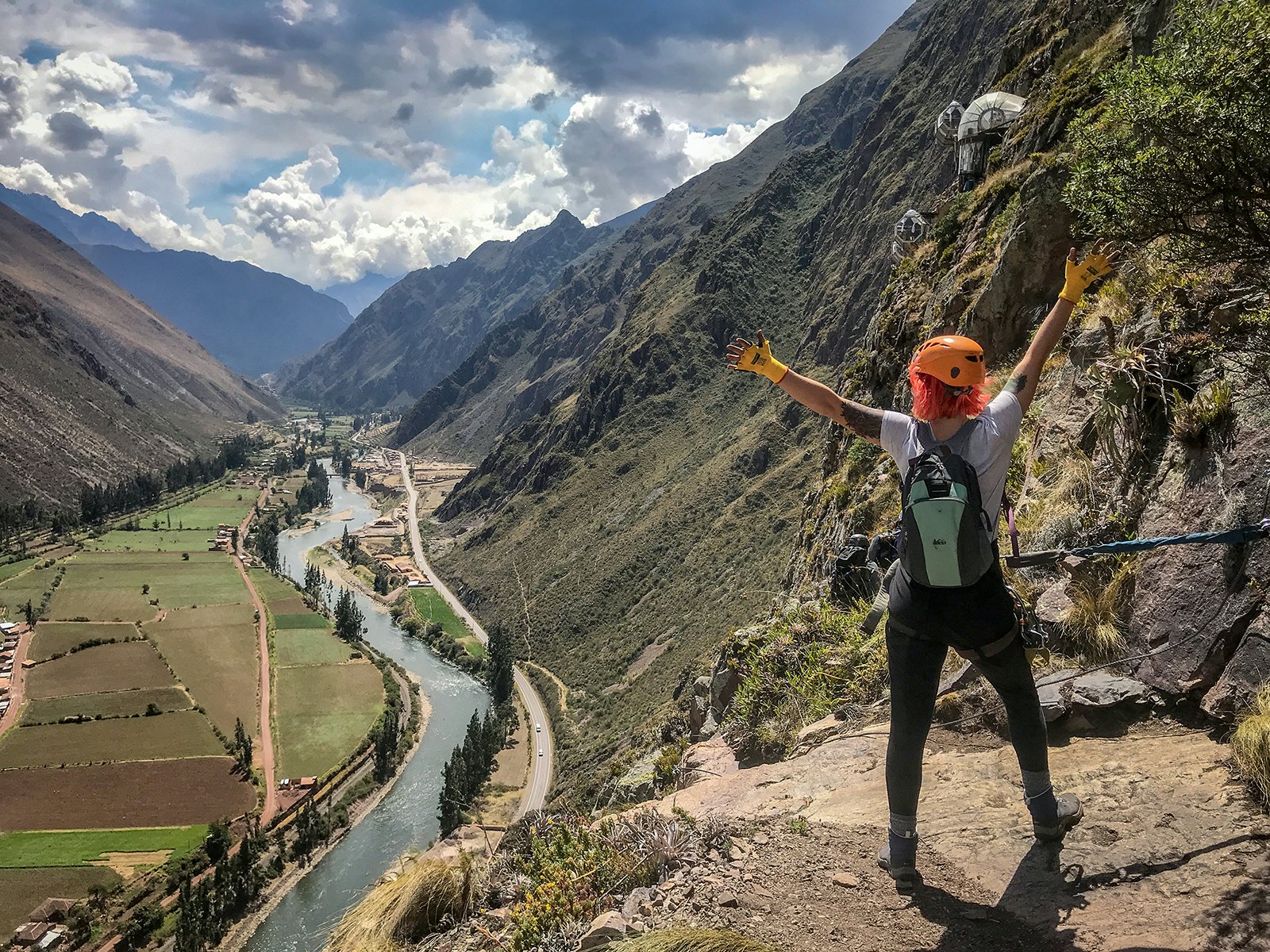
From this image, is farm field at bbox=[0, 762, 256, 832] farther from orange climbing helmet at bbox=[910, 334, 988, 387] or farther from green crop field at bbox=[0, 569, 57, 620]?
orange climbing helmet at bbox=[910, 334, 988, 387]

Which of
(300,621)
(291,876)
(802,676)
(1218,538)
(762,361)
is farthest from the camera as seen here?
(300,621)

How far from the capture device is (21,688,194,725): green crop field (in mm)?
65375

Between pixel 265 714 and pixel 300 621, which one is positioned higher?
pixel 300 621

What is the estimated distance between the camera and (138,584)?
3962 inches

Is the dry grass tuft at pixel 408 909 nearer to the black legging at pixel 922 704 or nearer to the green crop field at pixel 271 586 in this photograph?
the black legging at pixel 922 704

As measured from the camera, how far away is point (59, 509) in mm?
133875

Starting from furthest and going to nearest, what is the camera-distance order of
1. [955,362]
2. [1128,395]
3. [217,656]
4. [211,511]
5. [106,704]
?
[211,511]
[217,656]
[106,704]
[1128,395]
[955,362]

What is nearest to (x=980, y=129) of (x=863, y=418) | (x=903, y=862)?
(x=863, y=418)

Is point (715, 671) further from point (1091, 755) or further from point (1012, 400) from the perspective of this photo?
point (1012, 400)

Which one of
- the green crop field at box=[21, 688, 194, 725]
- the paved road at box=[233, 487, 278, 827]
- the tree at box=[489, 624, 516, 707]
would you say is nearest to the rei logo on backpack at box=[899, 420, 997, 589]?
the paved road at box=[233, 487, 278, 827]

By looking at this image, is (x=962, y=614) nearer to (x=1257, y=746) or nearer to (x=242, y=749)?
(x=1257, y=746)

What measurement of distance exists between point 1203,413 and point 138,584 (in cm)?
12206

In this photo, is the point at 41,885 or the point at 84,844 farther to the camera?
the point at 84,844

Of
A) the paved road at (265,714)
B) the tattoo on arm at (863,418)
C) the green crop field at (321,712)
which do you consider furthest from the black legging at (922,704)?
the green crop field at (321,712)
